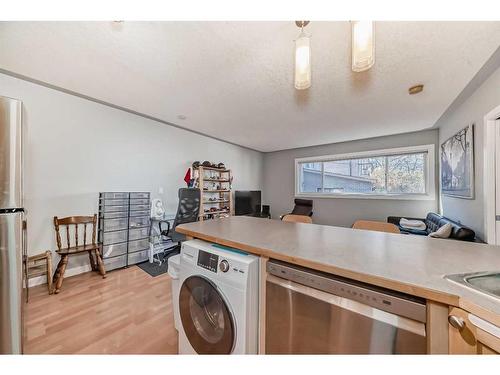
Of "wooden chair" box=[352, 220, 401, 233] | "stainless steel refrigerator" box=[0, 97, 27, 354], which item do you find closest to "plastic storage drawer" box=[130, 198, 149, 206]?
"stainless steel refrigerator" box=[0, 97, 27, 354]

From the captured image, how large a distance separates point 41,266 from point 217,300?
2.57 m

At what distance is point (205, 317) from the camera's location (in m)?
1.20

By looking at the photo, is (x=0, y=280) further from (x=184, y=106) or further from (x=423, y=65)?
(x=423, y=65)

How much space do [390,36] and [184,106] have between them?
2.41m

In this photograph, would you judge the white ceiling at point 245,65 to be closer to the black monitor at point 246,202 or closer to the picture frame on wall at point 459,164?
the picture frame on wall at point 459,164

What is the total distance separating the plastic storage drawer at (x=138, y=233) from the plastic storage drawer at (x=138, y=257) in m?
0.23

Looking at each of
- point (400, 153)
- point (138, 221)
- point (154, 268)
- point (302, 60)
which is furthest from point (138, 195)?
point (400, 153)

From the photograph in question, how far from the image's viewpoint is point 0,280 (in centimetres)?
91

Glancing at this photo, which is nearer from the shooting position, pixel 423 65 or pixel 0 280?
pixel 0 280

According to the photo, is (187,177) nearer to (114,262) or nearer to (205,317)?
(114,262)

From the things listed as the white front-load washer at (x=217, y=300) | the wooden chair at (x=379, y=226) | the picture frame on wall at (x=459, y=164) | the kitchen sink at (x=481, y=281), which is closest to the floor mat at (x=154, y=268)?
the white front-load washer at (x=217, y=300)

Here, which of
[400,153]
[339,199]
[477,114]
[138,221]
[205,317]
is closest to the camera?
[205,317]
